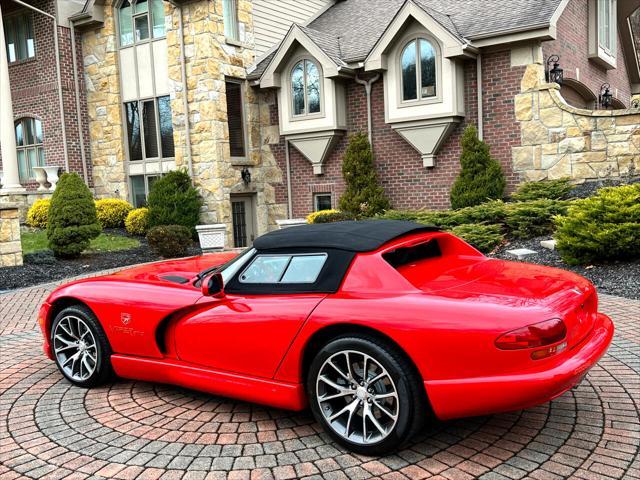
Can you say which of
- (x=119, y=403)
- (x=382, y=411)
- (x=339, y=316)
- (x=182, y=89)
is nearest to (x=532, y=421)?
(x=382, y=411)

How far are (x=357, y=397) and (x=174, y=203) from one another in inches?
470

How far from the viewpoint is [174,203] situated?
14.5 meters

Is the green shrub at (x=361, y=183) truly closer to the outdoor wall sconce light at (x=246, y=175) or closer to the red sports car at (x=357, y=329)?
the outdoor wall sconce light at (x=246, y=175)

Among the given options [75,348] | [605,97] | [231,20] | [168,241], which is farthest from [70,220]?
[605,97]

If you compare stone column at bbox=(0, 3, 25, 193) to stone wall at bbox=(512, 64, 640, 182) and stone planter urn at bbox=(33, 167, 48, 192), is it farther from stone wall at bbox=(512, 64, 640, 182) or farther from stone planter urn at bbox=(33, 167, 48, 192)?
stone wall at bbox=(512, 64, 640, 182)

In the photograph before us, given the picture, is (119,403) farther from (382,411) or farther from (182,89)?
(182,89)

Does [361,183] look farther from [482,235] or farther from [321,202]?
[482,235]

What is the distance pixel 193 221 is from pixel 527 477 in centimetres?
1253

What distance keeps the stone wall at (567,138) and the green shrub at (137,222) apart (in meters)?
9.29

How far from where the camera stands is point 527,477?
119 inches

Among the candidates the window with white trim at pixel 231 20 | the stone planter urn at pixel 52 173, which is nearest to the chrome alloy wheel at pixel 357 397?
the window with white trim at pixel 231 20

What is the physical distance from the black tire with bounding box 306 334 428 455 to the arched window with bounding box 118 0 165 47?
14.5 meters

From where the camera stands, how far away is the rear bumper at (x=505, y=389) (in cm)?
299

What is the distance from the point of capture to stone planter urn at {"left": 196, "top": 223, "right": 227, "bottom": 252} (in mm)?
13305
